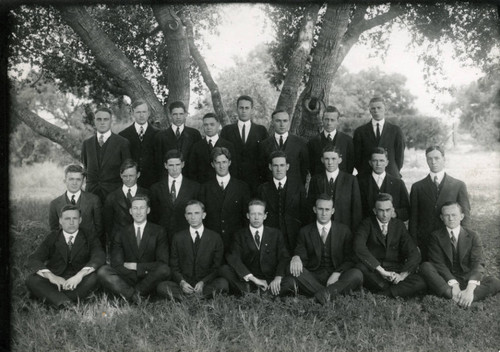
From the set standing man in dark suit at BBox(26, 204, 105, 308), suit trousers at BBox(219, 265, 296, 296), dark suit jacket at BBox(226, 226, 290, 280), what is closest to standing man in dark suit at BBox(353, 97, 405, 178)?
dark suit jacket at BBox(226, 226, 290, 280)

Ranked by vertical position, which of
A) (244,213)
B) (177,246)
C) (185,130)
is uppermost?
(185,130)

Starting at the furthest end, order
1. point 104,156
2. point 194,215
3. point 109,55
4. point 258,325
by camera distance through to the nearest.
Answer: point 109,55 → point 104,156 → point 194,215 → point 258,325

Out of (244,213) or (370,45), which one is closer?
(244,213)

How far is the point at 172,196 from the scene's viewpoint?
5.21 metres

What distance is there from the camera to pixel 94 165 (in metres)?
5.50

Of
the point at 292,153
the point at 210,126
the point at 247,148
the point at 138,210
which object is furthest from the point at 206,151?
the point at 138,210

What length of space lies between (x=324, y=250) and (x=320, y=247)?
0.19ft

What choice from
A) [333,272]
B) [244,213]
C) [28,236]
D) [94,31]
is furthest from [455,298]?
[28,236]

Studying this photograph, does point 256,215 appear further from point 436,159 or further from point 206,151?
point 436,159

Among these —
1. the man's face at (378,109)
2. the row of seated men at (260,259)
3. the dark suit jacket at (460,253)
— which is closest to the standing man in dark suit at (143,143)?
the row of seated men at (260,259)

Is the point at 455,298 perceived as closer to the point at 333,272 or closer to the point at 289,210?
the point at 333,272

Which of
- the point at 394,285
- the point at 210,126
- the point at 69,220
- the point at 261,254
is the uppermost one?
the point at 210,126

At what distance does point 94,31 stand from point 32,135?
8705mm

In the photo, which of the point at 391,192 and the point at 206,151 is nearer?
the point at 391,192
